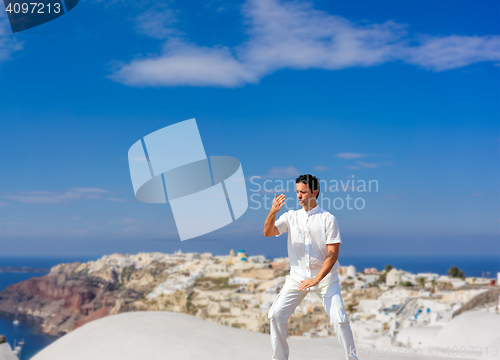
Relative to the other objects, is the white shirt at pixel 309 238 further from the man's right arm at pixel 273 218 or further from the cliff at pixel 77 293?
the cliff at pixel 77 293

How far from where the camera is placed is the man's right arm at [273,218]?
378 centimetres

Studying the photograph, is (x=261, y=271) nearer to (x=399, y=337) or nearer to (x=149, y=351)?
(x=399, y=337)

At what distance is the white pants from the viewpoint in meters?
3.74

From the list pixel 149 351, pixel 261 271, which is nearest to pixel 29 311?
pixel 261 271

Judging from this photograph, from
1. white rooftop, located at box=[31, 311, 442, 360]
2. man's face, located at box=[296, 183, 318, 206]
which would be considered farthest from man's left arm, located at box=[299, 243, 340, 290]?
white rooftop, located at box=[31, 311, 442, 360]

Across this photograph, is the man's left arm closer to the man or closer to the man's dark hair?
the man

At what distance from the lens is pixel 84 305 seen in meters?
64.7

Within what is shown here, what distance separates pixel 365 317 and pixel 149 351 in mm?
26718

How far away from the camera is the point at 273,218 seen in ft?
12.7

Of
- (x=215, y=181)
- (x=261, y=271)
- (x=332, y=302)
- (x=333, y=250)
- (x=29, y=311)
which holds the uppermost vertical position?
(x=215, y=181)

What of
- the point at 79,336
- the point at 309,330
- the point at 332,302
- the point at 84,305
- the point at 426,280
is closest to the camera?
the point at 332,302

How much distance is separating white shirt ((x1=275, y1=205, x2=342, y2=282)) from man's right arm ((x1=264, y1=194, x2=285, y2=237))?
0.20ft

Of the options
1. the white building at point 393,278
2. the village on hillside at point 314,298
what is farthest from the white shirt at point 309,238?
the white building at point 393,278

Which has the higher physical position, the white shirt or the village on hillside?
the white shirt
